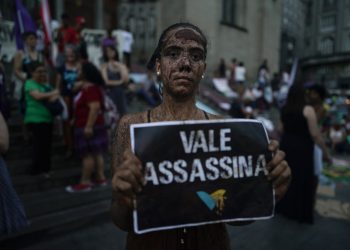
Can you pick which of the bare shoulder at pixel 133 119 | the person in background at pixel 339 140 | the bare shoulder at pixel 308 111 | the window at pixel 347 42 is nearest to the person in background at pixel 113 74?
the bare shoulder at pixel 308 111

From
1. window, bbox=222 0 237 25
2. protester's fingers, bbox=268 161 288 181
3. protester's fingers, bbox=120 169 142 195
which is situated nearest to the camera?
protester's fingers, bbox=120 169 142 195

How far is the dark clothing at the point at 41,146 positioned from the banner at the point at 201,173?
390 centimetres

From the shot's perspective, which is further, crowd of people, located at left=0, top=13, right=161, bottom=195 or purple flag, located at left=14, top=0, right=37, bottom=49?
purple flag, located at left=14, top=0, right=37, bottom=49

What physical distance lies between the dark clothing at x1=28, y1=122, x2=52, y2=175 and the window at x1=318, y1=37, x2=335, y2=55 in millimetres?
55878

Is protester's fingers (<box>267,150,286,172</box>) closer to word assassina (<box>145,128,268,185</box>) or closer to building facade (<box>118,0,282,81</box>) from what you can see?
word assassina (<box>145,128,268,185</box>)

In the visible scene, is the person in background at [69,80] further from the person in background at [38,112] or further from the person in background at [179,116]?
the person in background at [179,116]

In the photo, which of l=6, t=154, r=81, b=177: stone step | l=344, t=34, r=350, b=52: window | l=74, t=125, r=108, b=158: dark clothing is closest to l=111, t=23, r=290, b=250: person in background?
l=74, t=125, r=108, b=158: dark clothing

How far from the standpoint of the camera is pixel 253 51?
2259 cm

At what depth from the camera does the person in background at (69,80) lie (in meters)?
5.61

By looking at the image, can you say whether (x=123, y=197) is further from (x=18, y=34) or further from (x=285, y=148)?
(x=18, y=34)

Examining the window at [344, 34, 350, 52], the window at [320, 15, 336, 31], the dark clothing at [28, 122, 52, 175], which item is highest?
the window at [320, 15, 336, 31]

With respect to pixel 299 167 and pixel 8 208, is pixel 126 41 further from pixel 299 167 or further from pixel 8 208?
pixel 8 208

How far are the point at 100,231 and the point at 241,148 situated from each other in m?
3.12

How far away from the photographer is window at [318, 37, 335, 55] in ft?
174
